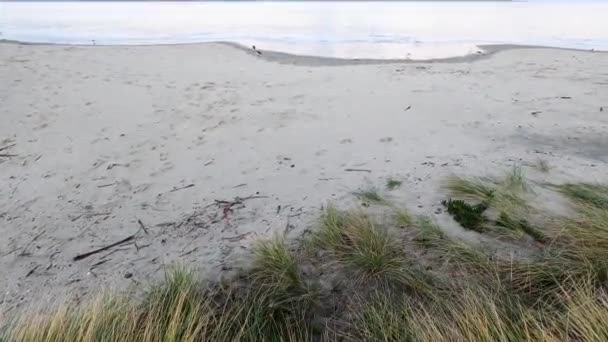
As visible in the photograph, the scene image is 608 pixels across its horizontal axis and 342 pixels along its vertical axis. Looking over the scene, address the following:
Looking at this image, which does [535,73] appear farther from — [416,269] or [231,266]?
[231,266]

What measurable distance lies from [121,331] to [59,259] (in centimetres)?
120

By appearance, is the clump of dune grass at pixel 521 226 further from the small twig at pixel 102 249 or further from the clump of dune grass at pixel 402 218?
the small twig at pixel 102 249

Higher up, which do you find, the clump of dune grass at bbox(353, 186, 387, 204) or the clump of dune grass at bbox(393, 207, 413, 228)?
the clump of dune grass at bbox(393, 207, 413, 228)

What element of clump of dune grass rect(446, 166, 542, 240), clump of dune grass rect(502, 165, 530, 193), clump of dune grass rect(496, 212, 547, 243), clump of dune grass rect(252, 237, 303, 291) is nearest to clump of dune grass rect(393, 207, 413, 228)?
clump of dune grass rect(446, 166, 542, 240)

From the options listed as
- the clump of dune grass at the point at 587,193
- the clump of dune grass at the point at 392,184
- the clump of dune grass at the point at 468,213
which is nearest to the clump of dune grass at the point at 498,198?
A: the clump of dune grass at the point at 468,213

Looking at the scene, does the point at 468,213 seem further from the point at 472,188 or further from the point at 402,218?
the point at 402,218

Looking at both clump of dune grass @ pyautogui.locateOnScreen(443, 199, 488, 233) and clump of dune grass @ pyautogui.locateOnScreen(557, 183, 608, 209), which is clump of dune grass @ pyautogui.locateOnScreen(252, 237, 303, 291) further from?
clump of dune grass @ pyautogui.locateOnScreen(557, 183, 608, 209)

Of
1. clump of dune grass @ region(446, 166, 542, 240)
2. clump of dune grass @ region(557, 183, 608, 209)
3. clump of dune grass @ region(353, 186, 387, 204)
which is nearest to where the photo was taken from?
clump of dune grass @ region(446, 166, 542, 240)

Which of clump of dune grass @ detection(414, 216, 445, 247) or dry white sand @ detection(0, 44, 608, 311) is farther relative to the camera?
dry white sand @ detection(0, 44, 608, 311)

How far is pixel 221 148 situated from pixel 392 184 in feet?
6.83

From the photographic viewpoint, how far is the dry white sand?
307 centimetres

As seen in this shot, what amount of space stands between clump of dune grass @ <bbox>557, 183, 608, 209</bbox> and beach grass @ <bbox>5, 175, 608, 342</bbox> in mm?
295

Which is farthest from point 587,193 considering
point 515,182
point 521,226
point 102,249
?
point 102,249

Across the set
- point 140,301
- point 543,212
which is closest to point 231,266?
point 140,301
